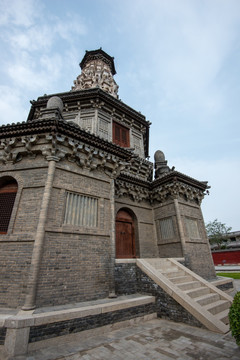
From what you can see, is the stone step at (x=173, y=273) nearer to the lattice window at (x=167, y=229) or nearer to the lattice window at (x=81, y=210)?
the lattice window at (x=167, y=229)

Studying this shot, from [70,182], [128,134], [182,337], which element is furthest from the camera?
[128,134]

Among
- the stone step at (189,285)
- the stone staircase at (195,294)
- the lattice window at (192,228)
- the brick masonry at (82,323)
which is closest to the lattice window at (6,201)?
the brick masonry at (82,323)

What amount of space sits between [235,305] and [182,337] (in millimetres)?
1727

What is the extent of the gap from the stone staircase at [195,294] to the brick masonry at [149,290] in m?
0.16

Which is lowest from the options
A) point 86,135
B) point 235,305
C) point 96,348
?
point 96,348

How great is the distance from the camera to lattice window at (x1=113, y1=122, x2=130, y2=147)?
41.6ft

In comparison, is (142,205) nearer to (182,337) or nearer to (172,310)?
(172,310)

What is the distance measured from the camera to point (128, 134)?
13.7 meters

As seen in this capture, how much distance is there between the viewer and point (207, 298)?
6.16m

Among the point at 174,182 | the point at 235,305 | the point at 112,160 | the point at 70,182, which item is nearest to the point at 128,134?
the point at 174,182

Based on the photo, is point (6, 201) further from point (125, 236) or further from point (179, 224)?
point (179, 224)

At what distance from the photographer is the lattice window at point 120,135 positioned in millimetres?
Result: 12692

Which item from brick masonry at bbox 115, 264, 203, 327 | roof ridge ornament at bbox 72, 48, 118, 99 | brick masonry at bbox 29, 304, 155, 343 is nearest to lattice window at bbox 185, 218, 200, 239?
brick masonry at bbox 115, 264, 203, 327

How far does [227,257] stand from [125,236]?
99.6 ft
